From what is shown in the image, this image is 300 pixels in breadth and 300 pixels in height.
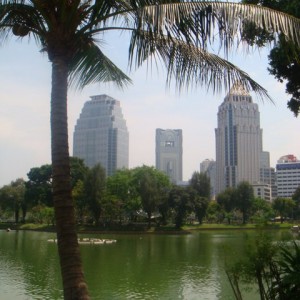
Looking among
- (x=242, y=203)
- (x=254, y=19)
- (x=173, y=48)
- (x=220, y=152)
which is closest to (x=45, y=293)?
(x=173, y=48)

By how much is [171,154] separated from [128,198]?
49482 millimetres

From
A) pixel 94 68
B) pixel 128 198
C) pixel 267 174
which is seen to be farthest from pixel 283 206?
pixel 267 174

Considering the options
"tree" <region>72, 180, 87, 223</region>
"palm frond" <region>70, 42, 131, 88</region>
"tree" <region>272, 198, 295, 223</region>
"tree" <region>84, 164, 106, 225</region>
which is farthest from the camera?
"tree" <region>272, 198, 295, 223</region>

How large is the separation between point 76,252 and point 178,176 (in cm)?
13331

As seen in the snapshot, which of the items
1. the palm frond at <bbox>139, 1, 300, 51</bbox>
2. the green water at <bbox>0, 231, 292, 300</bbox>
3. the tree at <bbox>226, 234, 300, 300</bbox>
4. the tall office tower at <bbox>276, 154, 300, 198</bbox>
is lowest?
the green water at <bbox>0, 231, 292, 300</bbox>

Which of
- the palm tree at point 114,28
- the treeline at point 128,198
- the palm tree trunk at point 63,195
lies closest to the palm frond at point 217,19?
the palm tree at point 114,28

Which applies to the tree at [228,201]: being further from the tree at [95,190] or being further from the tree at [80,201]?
the tree at [80,201]

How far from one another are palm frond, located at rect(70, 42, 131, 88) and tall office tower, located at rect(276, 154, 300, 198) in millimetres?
151063

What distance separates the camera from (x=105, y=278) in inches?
741

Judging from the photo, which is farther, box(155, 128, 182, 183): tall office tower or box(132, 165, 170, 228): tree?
box(155, 128, 182, 183): tall office tower

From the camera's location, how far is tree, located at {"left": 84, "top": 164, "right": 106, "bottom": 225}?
63312 mm

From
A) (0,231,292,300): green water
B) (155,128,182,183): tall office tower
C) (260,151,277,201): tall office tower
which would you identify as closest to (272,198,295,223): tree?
(155,128,182,183): tall office tower

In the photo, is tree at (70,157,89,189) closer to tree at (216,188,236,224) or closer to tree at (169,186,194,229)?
tree at (169,186,194,229)

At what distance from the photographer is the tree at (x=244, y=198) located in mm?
79219
